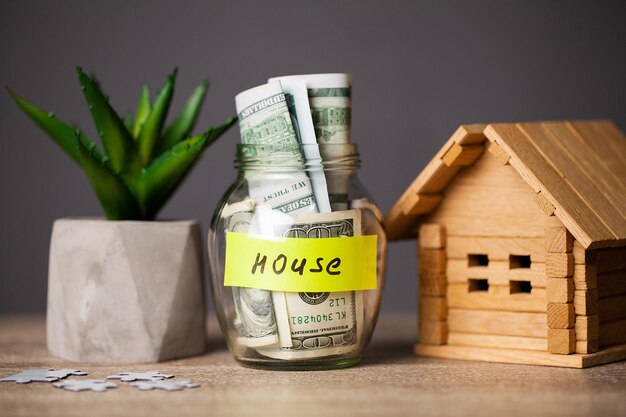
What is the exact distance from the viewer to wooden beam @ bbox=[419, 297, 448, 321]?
4.51ft

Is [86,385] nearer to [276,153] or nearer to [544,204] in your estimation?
[276,153]

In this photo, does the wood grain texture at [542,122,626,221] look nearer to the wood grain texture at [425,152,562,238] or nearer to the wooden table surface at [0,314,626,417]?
the wood grain texture at [425,152,562,238]

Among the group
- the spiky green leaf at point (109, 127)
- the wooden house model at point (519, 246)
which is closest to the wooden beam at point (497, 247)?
the wooden house model at point (519, 246)

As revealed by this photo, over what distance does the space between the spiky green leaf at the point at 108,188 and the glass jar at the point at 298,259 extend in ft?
0.46

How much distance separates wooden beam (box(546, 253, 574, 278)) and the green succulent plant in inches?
17.6

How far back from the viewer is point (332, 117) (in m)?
1.29

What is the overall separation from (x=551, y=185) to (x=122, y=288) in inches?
21.7

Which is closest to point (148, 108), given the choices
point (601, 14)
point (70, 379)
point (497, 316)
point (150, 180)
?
point (150, 180)

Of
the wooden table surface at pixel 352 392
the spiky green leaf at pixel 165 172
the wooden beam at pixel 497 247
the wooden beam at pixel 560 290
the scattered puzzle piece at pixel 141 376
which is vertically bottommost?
the wooden table surface at pixel 352 392

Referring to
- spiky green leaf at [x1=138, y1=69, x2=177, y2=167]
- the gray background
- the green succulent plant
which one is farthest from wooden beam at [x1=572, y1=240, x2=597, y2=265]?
the gray background

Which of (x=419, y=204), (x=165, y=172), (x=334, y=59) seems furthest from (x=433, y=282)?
(x=334, y=59)

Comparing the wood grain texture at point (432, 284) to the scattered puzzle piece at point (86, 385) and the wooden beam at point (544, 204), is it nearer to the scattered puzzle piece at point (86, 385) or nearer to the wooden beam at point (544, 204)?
the wooden beam at point (544, 204)


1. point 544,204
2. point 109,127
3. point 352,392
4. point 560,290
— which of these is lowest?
point 352,392

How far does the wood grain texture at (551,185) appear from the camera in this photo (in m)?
1.23
